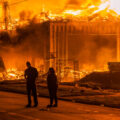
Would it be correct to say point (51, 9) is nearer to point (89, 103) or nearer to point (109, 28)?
point (109, 28)

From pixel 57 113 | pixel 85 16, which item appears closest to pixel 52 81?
pixel 57 113

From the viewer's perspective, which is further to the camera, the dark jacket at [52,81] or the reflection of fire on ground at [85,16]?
the reflection of fire on ground at [85,16]

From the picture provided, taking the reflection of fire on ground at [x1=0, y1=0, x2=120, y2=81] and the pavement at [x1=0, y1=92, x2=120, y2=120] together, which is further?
the reflection of fire on ground at [x1=0, y1=0, x2=120, y2=81]

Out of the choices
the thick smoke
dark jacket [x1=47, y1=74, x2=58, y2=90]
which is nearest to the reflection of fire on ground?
the thick smoke

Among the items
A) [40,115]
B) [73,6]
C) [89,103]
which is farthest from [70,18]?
[40,115]

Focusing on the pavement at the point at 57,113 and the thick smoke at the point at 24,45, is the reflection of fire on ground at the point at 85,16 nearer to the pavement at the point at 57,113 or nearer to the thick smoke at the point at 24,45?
the thick smoke at the point at 24,45

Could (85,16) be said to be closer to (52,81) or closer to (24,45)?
(24,45)

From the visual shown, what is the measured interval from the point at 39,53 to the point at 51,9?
4092 mm

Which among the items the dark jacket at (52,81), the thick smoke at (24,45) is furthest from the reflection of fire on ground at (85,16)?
the dark jacket at (52,81)

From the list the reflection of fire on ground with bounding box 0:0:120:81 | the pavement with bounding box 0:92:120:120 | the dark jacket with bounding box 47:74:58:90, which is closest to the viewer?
the pavement with bounding box 0:92:120:120

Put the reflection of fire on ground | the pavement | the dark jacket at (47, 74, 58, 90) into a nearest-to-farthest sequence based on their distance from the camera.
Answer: the pavement → the dark jacket at (47, 74, 58, 90) → the reflection of fire on ground

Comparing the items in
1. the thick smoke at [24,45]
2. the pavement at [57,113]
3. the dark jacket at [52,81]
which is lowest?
the pavement at [57,113]

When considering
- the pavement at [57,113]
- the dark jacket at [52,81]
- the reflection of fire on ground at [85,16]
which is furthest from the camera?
the reflection of fire on ground at [85,16]

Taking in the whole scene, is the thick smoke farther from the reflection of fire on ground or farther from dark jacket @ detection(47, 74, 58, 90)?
dark jacket @ detection(47, 74, 58, 90)
